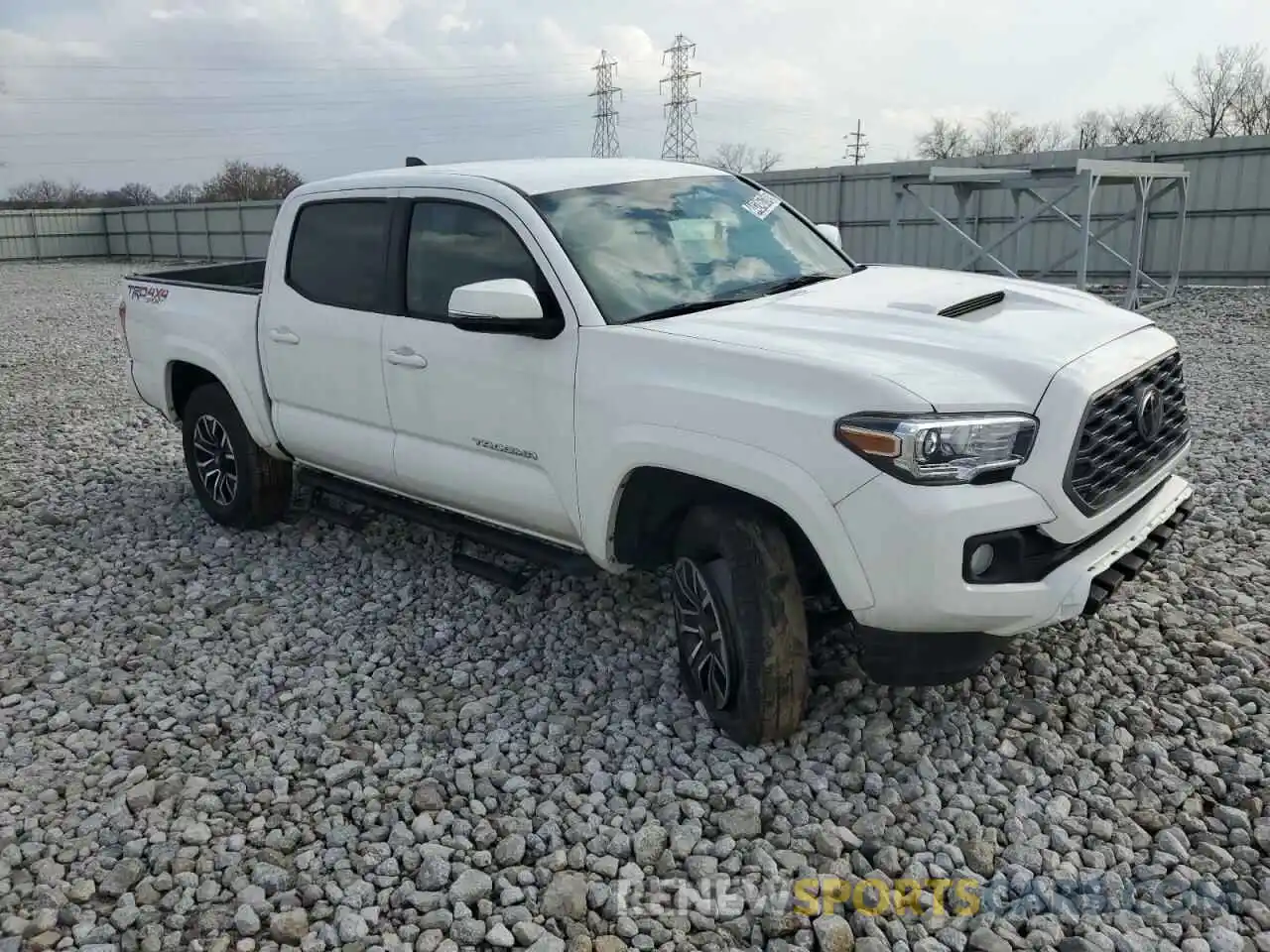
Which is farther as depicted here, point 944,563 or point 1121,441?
point 1121,441

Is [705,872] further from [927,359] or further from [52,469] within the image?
[52,469]

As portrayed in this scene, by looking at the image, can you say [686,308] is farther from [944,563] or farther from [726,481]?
[944,563]

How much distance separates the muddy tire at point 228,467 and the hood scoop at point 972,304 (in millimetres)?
3880

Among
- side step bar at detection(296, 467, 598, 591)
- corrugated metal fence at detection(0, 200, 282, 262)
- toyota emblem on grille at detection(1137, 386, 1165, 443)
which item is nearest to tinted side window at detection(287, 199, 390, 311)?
side step bar at detection(296, 467, 598, 591)

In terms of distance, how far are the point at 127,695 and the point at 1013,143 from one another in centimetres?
5974

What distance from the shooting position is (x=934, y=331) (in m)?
3.45

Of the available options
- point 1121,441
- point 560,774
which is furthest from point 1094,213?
point 560,774

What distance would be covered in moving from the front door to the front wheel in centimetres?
58

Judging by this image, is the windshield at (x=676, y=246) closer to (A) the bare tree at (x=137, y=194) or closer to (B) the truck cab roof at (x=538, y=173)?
(B) the truck cab roof at (x=538, y=173)

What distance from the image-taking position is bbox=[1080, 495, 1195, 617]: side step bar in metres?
3.27

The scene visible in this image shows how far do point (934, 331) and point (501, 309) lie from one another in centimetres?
148

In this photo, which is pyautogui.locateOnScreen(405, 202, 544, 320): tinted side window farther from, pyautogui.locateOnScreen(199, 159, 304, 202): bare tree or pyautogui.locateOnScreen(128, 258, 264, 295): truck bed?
pyautogui.locateOnScreen(199, 159, 304, 202): bare tree

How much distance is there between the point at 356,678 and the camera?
437 centimetres

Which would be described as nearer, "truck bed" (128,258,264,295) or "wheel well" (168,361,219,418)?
"wheel well" (168,361,219,418)
